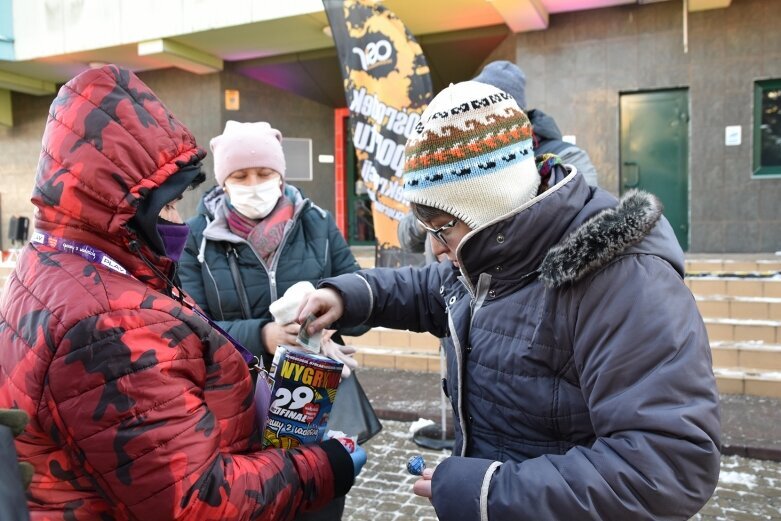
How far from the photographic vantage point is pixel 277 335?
2.14 m

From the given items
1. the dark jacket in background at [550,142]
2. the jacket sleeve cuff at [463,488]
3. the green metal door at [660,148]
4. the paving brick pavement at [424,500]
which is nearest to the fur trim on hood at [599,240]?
the jacket sleeve cuff at [463,488]

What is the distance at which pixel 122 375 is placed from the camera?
1.16 meters

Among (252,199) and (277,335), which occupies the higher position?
(252,199)

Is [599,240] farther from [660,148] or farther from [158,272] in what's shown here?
[660,148]

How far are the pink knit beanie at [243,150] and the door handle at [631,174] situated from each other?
714cm

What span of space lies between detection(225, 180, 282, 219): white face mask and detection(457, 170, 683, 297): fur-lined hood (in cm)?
157

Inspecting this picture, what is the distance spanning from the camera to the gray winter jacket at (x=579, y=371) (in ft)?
3.35

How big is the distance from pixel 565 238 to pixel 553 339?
0.20 meters

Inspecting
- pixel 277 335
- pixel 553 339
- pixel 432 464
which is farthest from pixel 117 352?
pixel 432 464

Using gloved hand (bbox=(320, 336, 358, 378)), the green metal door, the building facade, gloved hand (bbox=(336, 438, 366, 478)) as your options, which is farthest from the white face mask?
the green metal door

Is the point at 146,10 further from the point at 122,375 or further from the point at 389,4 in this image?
the point at 122,375

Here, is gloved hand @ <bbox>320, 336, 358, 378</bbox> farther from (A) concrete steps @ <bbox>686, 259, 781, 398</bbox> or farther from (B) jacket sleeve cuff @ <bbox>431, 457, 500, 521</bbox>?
(A) concrete steps @ <bbox>686, 259, 781, 398</bbox>

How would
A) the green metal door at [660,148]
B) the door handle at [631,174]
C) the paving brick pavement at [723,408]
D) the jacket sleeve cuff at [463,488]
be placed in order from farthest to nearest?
the door handle at [631,174]
the green metal door at [660,148]
the paving brick pavement at [723,408]
the jacket sleeve cuff at [463,488]

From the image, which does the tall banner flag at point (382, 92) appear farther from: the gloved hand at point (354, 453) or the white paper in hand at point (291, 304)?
the gloved hand at point (354, 453)
